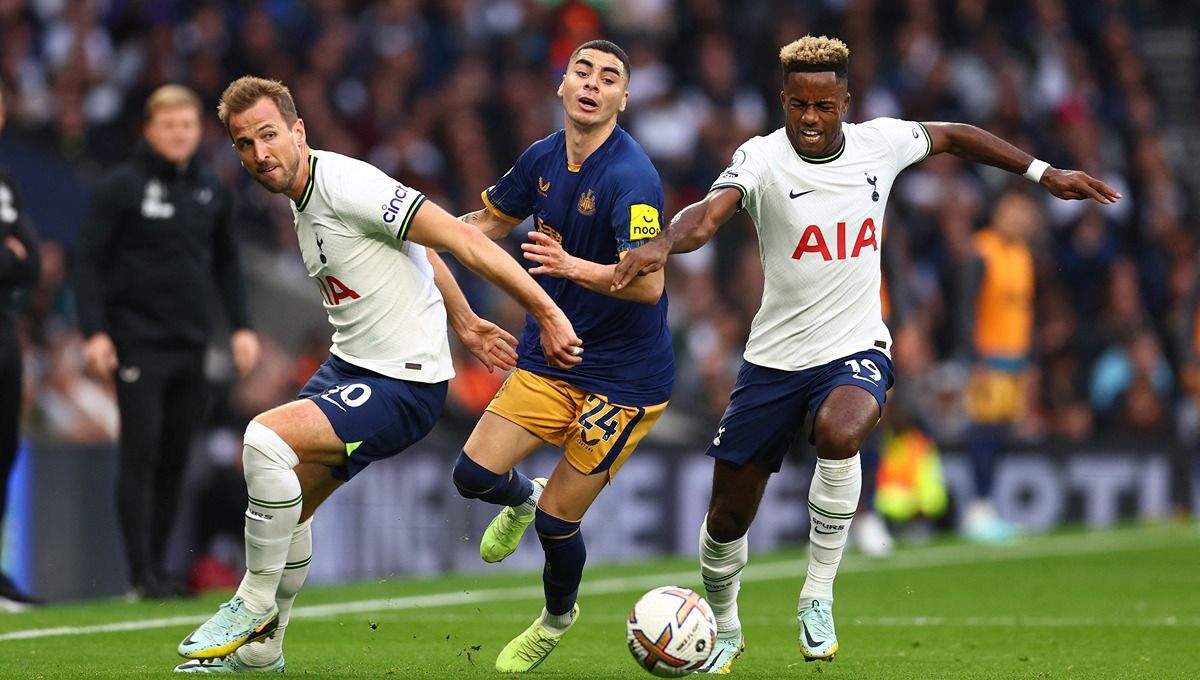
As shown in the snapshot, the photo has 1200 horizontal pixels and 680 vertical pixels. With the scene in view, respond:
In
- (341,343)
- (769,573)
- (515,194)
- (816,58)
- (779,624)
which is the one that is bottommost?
(769,573)

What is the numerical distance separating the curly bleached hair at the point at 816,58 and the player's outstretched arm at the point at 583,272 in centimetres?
99

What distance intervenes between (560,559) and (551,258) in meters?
1.32

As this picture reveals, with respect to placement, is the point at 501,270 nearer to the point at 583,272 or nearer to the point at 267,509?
the point at 583,272

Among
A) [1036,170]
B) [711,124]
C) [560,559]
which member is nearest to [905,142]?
[1036,170]

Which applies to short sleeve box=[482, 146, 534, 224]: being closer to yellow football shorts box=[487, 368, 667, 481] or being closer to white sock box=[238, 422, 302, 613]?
yellow football shorts box=[487, 368, 667, 481]

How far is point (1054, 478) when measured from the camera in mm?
17359

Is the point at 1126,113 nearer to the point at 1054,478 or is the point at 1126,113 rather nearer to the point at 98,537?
the point at 1054,478

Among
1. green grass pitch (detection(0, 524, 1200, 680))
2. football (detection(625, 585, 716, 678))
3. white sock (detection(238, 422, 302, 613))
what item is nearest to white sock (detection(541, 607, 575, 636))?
green grass pitch (detection(0, 524, 1200, 680))

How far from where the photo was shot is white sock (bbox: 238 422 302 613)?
675cm

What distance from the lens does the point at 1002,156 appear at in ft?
24.8

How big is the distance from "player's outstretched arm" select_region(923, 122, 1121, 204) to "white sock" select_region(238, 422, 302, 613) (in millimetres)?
2824

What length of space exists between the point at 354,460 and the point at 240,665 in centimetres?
88

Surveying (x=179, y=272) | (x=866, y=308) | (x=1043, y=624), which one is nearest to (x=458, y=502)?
(x=179, y=272)

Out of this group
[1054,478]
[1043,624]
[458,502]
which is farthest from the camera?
[1054,478]
